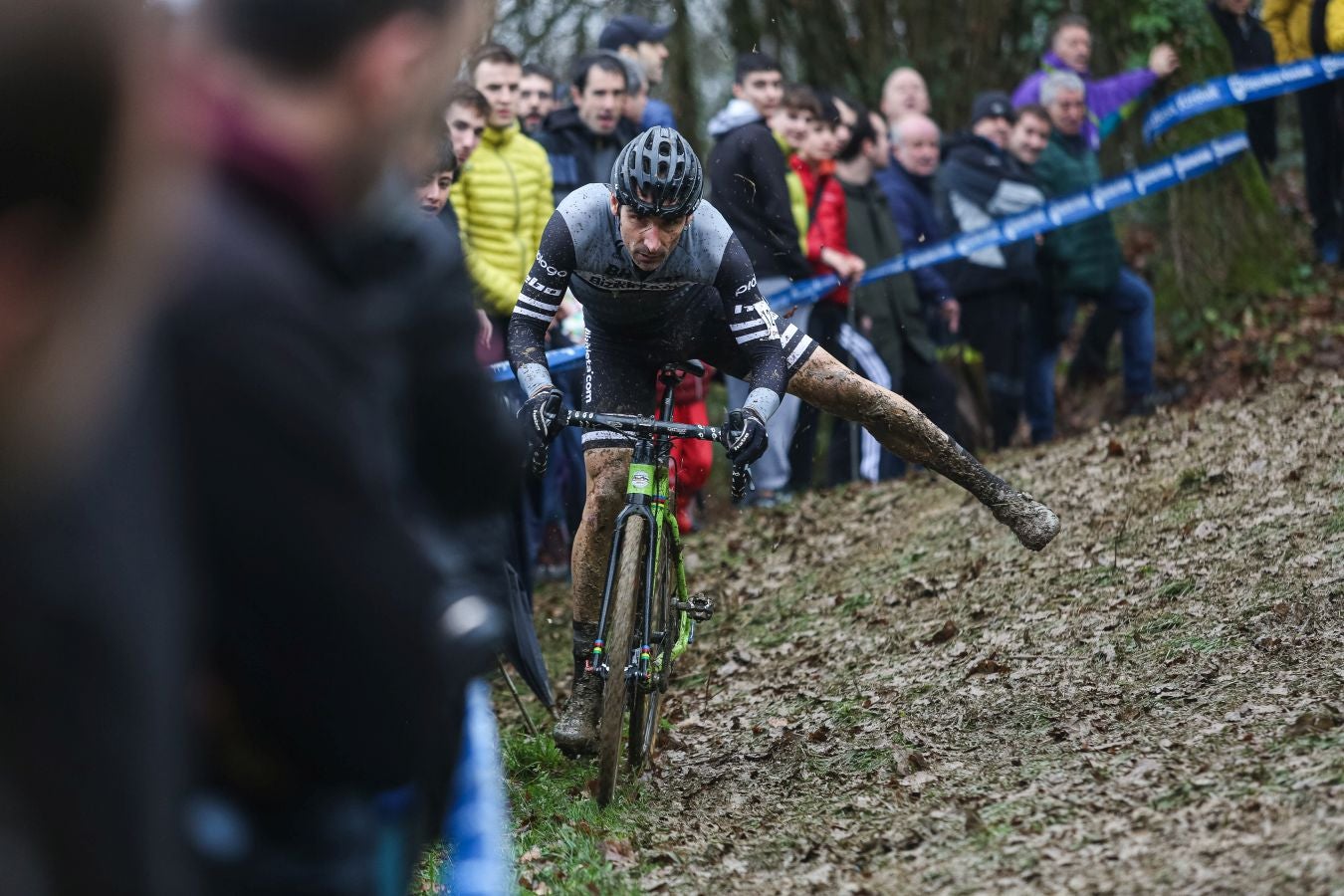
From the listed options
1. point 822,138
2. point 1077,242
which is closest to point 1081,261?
point 1077,242

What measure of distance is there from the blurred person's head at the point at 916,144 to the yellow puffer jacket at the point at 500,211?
152 inches

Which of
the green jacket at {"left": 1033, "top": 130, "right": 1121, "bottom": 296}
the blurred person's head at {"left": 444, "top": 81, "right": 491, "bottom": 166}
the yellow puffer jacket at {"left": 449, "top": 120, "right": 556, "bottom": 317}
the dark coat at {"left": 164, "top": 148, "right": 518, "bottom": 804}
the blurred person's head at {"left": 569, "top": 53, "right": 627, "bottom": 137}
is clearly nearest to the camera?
the dark coat at {"left": 164, "top": 148, "right": 518, "bottom": 804}

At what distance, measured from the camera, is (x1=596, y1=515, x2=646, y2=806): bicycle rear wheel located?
620cm

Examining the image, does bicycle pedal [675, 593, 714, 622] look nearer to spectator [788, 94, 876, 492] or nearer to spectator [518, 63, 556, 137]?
spectator [788, 94, 876, 492]

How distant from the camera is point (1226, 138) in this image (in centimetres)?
1371

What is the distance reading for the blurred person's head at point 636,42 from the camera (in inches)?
484

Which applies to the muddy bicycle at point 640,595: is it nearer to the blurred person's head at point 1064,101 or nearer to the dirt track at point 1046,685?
the dirt track at point 1046,685

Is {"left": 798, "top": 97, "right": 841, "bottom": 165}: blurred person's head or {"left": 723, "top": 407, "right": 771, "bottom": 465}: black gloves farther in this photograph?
{"left": 798, "top": 97, "right": 841, "bottom": 165}: blurred person's head

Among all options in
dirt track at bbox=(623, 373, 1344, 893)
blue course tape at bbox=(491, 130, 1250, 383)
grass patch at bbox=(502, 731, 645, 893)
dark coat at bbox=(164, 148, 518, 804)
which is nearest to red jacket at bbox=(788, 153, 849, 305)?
blue course tape at bbox=(491, 130, 1250, 383)

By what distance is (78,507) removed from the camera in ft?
5.47

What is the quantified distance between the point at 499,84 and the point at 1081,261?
16.9 ft

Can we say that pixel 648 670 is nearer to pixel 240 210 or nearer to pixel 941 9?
pixel 240 210

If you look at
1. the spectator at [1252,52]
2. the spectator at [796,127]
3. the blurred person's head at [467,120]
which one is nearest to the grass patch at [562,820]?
the blurred person's head at [467,120]

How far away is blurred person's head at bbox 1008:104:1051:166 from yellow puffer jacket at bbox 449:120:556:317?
178 inches
